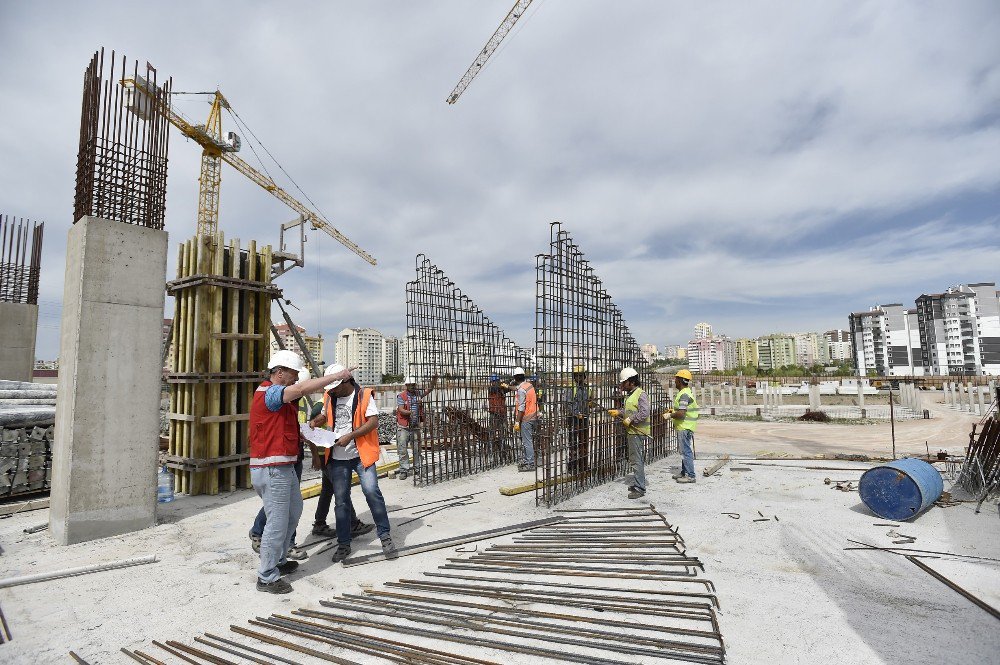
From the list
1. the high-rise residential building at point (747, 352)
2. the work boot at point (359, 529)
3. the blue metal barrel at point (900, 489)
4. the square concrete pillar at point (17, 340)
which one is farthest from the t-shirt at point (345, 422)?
the high-rise residential building at point (747, 352)

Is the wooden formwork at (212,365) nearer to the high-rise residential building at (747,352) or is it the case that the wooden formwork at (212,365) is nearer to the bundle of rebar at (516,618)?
the bundle of rebar at (516,618)

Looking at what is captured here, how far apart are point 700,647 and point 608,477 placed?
561cm

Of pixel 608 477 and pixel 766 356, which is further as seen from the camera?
pixel 766 356

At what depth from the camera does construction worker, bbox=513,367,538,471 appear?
9391 mm

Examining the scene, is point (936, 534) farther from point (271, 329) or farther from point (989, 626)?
point (271, 329)

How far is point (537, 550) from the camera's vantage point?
16.8 feet

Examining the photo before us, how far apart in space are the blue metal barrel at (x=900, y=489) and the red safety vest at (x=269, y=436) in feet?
23.3

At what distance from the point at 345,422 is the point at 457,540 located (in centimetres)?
189

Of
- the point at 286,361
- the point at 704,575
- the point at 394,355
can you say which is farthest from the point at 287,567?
the point at 394,355

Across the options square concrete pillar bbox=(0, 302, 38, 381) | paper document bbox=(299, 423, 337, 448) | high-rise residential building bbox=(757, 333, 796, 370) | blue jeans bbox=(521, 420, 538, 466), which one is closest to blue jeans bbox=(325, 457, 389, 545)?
paper document bbox=(299, 423, 337, 448)

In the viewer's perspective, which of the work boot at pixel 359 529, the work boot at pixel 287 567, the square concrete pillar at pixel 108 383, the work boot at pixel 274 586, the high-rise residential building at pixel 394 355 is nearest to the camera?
the work boot at pixel 274 586

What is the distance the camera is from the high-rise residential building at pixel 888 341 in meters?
85.5

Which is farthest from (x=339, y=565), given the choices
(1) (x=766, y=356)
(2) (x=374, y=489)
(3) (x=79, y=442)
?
(1) (x=766, y=356)

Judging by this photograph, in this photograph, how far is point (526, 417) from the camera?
31.1ft
